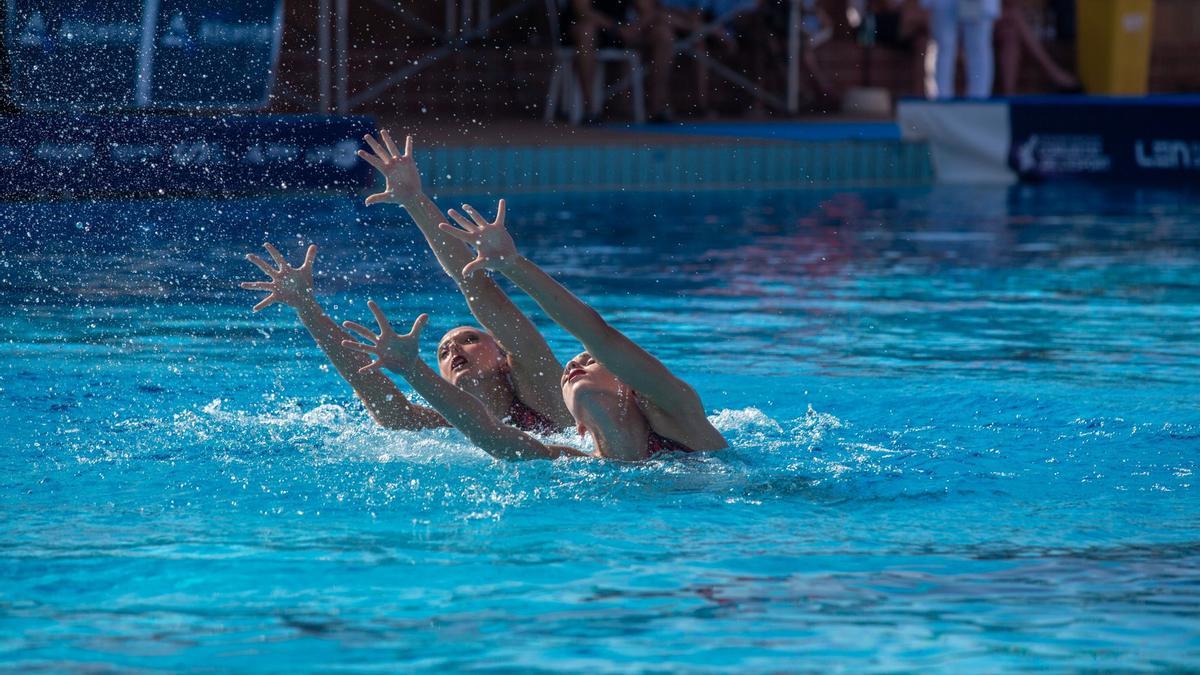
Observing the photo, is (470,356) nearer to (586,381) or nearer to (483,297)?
(483,297)

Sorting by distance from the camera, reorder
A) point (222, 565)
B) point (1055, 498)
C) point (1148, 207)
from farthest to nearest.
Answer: point (1148, 207), point (1055, 498), point (222, 565)

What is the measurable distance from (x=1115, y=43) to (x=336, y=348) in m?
11.4

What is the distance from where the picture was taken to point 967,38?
1234 cm

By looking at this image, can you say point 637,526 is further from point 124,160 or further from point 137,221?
point 124,160

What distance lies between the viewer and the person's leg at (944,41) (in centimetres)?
1202

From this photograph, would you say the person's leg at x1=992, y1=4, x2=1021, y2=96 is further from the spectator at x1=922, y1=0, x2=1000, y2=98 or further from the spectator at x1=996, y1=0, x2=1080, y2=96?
the spectator at x1=922, y1=0, x2=1000, y2=98

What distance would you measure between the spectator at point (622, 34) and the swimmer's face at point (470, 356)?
25.7 ft

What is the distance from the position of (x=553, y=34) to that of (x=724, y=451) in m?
8.90

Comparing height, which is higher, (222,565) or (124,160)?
(124,160)

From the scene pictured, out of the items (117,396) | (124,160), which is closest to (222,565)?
(117,396)

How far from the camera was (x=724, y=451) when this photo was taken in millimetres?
3650

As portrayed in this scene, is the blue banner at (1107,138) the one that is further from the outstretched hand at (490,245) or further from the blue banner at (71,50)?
the outstretched hand at (490,245)

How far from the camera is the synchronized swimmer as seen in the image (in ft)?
10.4

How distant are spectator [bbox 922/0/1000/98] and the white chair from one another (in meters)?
2.11
